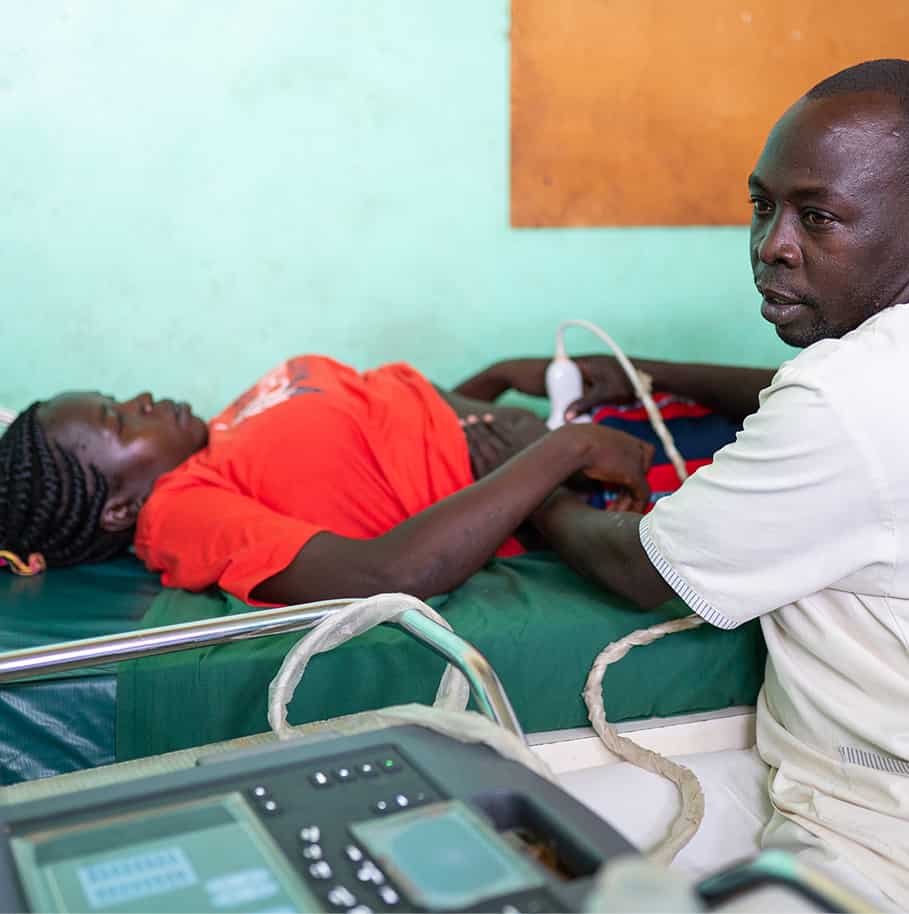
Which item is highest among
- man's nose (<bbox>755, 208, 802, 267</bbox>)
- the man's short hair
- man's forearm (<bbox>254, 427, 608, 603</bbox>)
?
the man's short hair

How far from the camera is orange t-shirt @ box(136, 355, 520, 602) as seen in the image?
1694 mm

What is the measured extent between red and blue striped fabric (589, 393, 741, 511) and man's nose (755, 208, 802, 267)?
815mm

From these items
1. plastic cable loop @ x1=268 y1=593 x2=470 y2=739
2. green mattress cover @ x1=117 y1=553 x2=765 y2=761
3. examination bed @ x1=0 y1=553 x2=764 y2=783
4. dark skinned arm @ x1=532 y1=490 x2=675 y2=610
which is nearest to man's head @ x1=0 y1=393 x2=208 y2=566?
examination bed @ x1=0 y1=553 x2=764 y2=783

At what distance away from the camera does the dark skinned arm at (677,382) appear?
2092mm

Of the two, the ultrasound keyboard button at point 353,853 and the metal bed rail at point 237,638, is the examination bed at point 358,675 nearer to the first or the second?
the metal bed rail at point 237,638

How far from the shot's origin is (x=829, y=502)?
107 cm

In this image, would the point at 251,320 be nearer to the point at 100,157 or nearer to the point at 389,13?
the point at 100,157

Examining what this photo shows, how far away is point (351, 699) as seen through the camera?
56.1 inches

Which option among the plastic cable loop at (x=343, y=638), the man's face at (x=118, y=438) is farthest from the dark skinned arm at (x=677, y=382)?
the plastic cable loop at (x=343, y=638)

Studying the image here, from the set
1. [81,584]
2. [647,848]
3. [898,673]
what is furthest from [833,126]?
[81,584]

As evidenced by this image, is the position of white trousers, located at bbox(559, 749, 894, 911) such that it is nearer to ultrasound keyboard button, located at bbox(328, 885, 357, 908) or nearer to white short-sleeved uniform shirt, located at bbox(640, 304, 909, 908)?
white short-sleeved uniform shirt, located at bbox(640, 304, 909, 908)

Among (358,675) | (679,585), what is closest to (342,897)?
(679,585)

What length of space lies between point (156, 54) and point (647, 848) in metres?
1.88

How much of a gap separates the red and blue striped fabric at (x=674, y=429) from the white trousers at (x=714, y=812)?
652 millimetres
